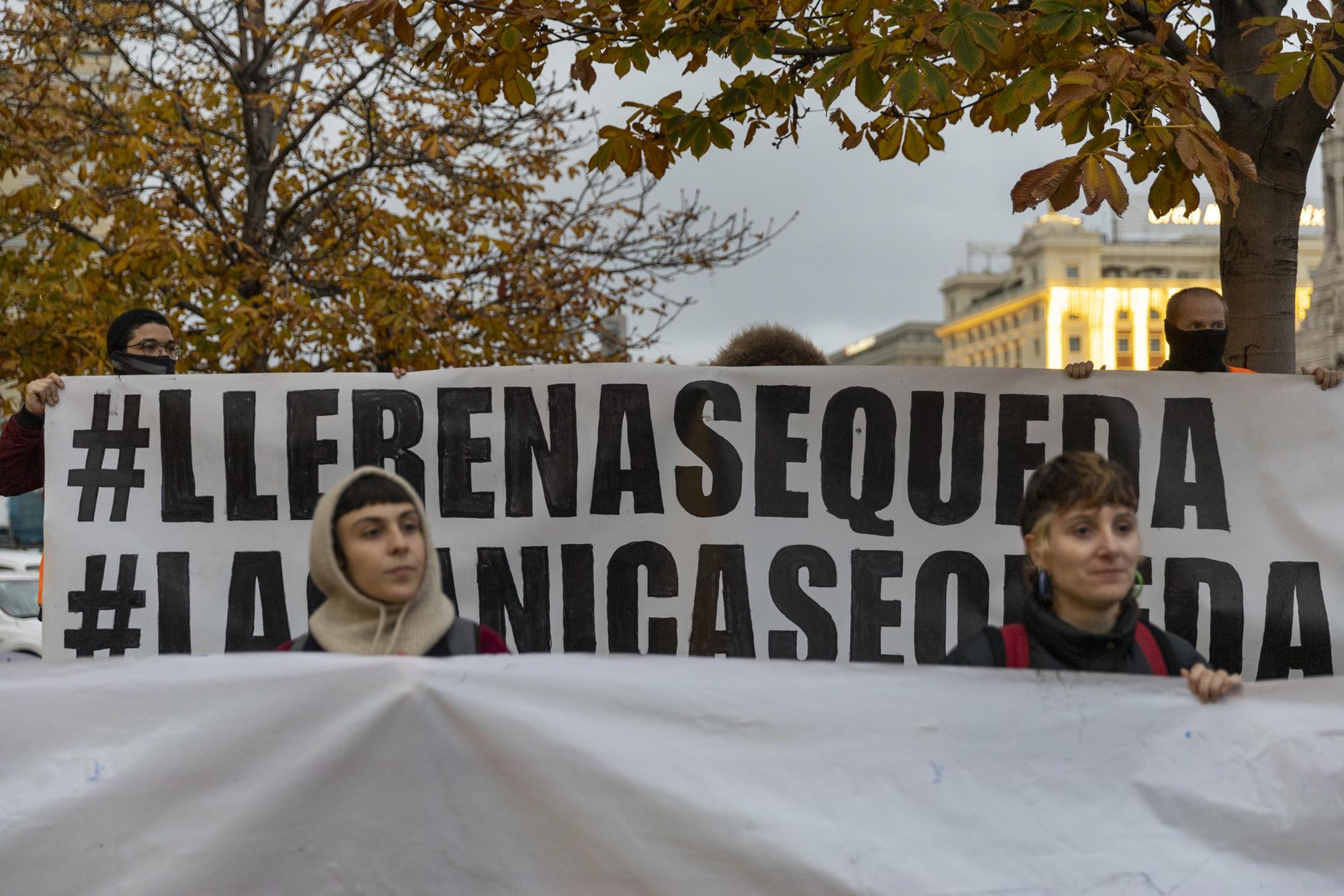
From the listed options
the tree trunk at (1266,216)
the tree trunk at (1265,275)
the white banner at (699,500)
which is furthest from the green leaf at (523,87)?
the tree trunk at (1265,275)

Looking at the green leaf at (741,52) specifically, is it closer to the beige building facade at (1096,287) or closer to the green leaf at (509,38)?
the green leaf at (509,38)

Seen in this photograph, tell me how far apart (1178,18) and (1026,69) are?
4.41 feet

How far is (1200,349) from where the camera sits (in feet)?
15.6

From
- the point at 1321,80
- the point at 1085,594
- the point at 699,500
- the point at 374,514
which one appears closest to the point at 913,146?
the point at 1321,80

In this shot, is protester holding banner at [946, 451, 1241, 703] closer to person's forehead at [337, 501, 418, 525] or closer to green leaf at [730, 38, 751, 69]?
person's forehead at [337, 501, 418, 525]

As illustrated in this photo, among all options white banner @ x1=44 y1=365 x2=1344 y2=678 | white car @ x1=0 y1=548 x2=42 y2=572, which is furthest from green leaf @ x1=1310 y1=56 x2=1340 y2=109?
white car @ x1=0 y1=548 x2=42 y2=572

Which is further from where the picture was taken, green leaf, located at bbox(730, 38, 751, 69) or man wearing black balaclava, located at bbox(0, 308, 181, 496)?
green leaf, located at bbox(730, 38, 751, 69)

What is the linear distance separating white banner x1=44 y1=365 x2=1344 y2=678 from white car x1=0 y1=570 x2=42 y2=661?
9697 millimetres

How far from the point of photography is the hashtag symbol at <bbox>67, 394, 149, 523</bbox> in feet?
15.8

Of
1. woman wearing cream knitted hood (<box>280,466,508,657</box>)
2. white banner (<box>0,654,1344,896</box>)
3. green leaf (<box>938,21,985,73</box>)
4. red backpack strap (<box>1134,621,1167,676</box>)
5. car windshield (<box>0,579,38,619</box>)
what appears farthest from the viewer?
car windshield (<box>0,579,38,619</box>)

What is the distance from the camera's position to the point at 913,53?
15.5ft

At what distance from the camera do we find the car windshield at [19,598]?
14898mm

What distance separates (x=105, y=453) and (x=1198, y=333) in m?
3.55

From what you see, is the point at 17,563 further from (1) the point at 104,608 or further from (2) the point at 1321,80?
(2) the point at 1321,80
